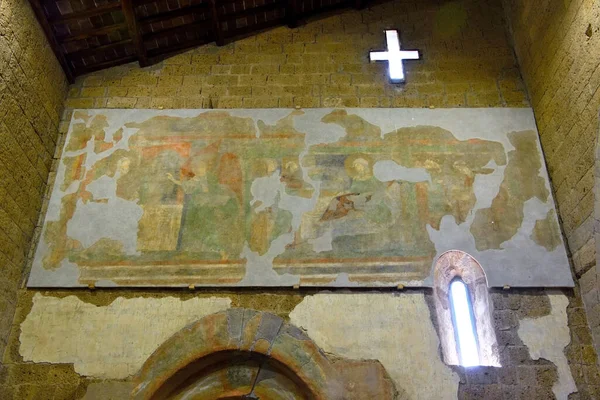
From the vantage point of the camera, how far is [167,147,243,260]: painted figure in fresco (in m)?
5.54

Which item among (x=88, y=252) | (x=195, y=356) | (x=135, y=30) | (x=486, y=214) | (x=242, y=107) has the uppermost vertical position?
(x=135, y=30)

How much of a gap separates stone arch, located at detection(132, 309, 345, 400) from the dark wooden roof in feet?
11.0

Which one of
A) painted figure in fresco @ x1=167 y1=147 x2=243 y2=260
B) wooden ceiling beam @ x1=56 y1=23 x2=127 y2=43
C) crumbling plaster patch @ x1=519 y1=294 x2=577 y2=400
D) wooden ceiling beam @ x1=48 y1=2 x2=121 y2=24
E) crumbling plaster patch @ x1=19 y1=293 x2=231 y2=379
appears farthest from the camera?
wooden ceiling beam @ x1=56 y1=23 x2=127 y2=43

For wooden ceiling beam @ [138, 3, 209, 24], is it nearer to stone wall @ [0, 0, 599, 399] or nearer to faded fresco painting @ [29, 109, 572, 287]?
stone wall @ [0, 0, 599, 399]

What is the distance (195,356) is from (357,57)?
390cm

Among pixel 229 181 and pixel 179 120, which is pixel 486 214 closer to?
pixel 229 181

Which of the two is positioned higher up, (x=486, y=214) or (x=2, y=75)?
(x=2, y=75)

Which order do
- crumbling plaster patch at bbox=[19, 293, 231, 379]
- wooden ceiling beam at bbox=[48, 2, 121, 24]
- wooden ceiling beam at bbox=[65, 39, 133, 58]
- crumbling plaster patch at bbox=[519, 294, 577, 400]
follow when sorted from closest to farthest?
1. crumbling plaster patch at bbox=[519, 294, 577, 400]
2. crumbling plaster patch at bbox=[19, 293, 231, 379]
3. wooden ceiling beam at bbox=[48, 2, 121, 24]
4. wooden ceiling beam at bbox=[65, 39, 133, 58]

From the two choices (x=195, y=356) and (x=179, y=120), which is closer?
(x=195, y=356)

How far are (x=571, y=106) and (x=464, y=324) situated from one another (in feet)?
7.67

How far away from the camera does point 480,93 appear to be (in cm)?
646

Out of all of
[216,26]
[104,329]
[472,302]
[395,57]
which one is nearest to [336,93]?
[395,57]

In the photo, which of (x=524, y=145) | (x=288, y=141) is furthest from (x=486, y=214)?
(x=288, y=141)

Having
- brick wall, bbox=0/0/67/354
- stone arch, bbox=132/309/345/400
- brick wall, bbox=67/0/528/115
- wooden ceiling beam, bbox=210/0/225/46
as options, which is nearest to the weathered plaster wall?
stone arch, bbox=132/309/345/400
